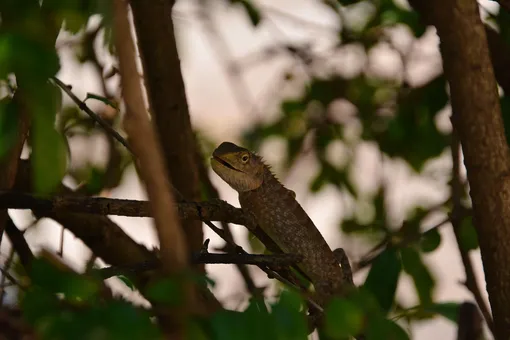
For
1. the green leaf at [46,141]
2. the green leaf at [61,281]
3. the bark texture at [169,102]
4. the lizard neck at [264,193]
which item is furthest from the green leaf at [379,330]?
the lizard neck at [264,193]

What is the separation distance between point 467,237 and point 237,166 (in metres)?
0.72

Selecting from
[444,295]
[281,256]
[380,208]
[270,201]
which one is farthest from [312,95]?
[444,295]

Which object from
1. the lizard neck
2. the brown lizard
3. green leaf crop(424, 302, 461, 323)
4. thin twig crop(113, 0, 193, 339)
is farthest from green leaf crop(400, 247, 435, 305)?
thin twig crop(113, 0, 193, 339)

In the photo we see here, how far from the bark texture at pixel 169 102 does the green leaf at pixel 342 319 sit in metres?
1.31

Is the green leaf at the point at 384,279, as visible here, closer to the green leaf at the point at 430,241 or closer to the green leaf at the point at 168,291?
the green leaf at the point at 430,241

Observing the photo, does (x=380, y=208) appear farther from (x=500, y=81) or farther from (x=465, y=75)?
(x=465, y=75)

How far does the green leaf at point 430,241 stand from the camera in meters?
2.14

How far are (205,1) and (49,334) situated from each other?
7.41 ft

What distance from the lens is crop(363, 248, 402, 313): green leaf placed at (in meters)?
1.75

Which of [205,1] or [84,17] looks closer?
[84,17]

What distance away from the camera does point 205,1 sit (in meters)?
2.99

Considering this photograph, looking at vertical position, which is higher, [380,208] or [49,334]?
[380,208]

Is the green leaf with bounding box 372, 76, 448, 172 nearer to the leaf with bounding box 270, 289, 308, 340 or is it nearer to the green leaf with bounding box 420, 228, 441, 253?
the green leaf with bounding box 420, 228, 441, 253

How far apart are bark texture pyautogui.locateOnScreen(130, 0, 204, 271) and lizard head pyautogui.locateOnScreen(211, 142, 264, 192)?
0.16m
